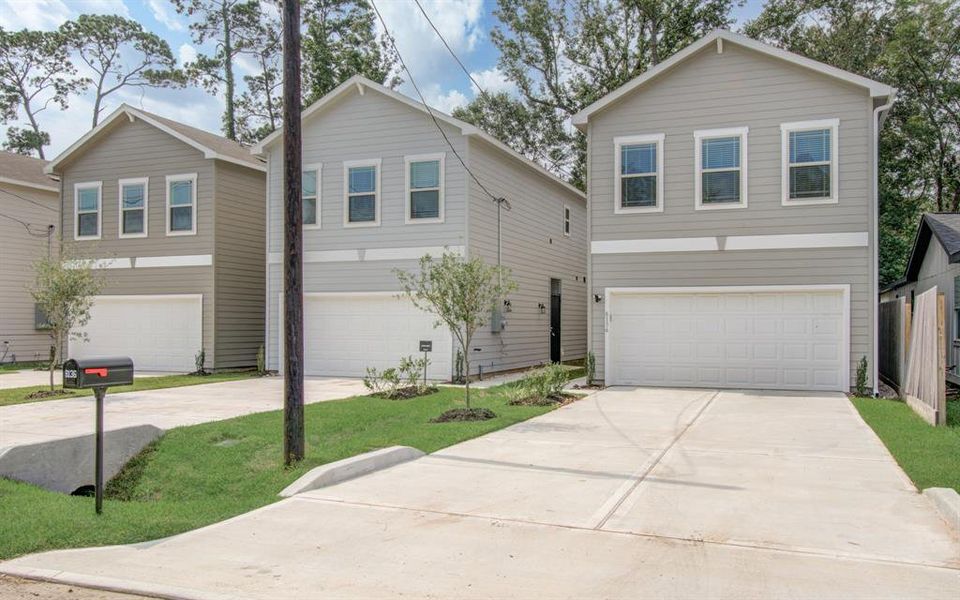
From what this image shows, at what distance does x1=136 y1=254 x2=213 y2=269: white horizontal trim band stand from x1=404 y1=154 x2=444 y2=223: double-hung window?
5.70 m

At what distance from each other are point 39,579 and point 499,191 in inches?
559

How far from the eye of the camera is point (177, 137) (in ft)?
61.1

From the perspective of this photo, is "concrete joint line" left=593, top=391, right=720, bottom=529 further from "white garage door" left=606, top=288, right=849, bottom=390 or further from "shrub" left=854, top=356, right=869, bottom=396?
"shrub" left=854, top=356, right=869, bottom=396

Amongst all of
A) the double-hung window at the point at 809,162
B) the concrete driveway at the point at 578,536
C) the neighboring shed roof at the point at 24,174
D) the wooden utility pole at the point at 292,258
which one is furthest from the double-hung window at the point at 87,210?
the double-hung window at the point at 809,162

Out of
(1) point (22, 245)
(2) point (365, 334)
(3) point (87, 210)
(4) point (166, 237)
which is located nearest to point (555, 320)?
(2) point (365, 334)

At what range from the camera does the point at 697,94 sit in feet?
48.2

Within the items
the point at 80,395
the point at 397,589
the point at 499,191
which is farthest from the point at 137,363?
the point at 397,589

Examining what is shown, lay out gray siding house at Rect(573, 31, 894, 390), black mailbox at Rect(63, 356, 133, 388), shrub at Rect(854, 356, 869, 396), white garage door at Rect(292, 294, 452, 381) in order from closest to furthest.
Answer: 1. black mailbox at Rect(63, 356, 133, 388)
2. shrub at Rect(854, 356, 869, 396)
3. gray siding house at Rect(573, 31, 894, 390)
4. white garage door at Rect(292, 294, 452, 381)

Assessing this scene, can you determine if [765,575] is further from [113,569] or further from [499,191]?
[499,191]

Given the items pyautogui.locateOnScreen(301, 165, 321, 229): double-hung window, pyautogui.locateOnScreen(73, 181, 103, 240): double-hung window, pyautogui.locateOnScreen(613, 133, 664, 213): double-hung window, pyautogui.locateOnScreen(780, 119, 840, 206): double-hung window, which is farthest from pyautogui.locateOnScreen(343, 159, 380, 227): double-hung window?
pyautogui.locateOnScreen(780, 119, 840, 206): double-hung window

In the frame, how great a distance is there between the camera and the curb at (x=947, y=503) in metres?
5.33

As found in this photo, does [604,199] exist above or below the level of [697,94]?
below

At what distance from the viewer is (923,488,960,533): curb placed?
533 cm

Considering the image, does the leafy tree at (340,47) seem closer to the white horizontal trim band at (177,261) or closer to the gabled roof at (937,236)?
the white horizontal trim band at (177,261)
